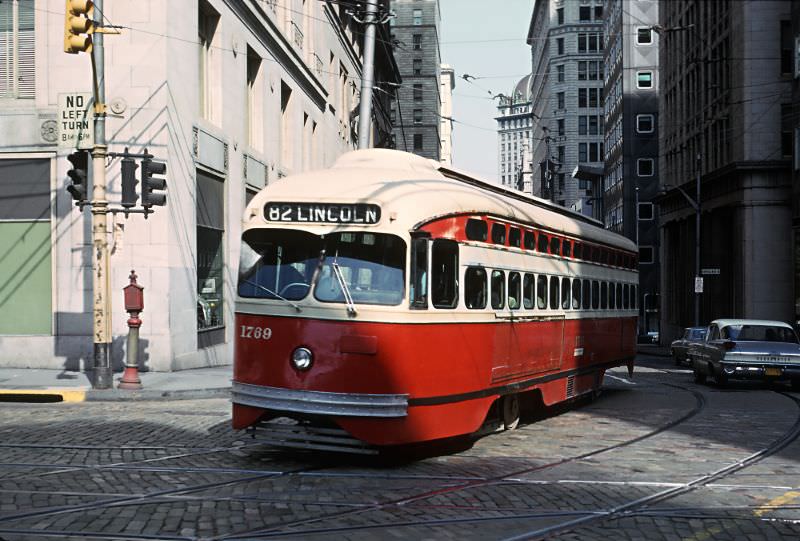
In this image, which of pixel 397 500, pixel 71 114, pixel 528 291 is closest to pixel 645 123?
pixel 71 114

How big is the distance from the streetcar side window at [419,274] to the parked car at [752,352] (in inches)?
533

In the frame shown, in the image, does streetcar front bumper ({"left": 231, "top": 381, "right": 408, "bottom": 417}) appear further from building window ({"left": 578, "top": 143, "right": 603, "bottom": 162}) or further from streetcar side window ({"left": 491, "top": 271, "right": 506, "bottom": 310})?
building window ({"left": 578, "top": 143, "right": 603, "bottom": 162})

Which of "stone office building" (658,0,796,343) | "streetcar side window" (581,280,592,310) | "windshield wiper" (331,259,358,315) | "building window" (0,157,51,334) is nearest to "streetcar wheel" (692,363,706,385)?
"streetcar side window" (581,280,592,310)

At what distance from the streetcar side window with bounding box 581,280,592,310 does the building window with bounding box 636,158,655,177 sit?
71751 mm

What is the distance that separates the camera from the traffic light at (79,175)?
1716 cm

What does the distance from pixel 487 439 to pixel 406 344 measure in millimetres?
3058

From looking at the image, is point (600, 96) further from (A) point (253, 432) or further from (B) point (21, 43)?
(A) point (253, 432)

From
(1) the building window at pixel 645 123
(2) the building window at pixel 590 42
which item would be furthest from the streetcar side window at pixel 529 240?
(2) the building window at pixel 590 42

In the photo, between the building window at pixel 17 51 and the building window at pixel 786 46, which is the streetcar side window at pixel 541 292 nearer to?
the building window at pixel 17 51

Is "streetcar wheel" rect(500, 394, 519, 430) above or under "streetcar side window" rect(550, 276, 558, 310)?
under

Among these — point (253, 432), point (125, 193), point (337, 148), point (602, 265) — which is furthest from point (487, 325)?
point (337, 148)

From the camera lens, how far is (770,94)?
45.4m

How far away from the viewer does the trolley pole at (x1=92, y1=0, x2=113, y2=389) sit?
56.5 feet

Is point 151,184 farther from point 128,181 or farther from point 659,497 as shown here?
point 659,497
